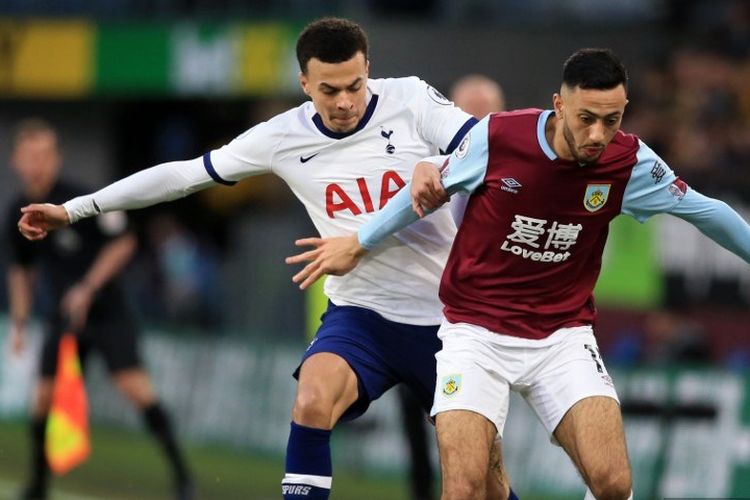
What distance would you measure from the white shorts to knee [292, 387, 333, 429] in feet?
1.82

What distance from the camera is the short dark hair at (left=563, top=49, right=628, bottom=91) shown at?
706 centimetres

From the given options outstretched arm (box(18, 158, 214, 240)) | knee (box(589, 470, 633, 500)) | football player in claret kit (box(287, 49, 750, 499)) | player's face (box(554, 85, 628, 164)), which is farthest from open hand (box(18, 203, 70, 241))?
knee (box(589, 470, 633, 500))

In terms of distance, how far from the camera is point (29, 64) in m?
23.7


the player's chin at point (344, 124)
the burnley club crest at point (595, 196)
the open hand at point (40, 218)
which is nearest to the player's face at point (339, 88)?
the player's chin at point (344, 124)

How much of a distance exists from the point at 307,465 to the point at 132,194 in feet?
5.13

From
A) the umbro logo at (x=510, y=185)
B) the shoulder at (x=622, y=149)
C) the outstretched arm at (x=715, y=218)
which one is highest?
the shoulder at (x=622, y=149)

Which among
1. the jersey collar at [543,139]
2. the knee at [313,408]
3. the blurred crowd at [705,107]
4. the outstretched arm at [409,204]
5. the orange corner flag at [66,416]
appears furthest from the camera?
the blurred crowd at [705,107]

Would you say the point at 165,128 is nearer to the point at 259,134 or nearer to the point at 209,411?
the point at 209,411

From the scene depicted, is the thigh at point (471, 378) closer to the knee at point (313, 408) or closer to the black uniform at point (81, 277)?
the knee at point (313, 408)

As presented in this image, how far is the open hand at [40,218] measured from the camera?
8.25m

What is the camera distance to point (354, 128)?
8.12 metres

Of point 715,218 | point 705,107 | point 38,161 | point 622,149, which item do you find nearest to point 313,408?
point 622,149

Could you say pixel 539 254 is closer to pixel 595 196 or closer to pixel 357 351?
pixel 595 196

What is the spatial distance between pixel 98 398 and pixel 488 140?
451 inches
